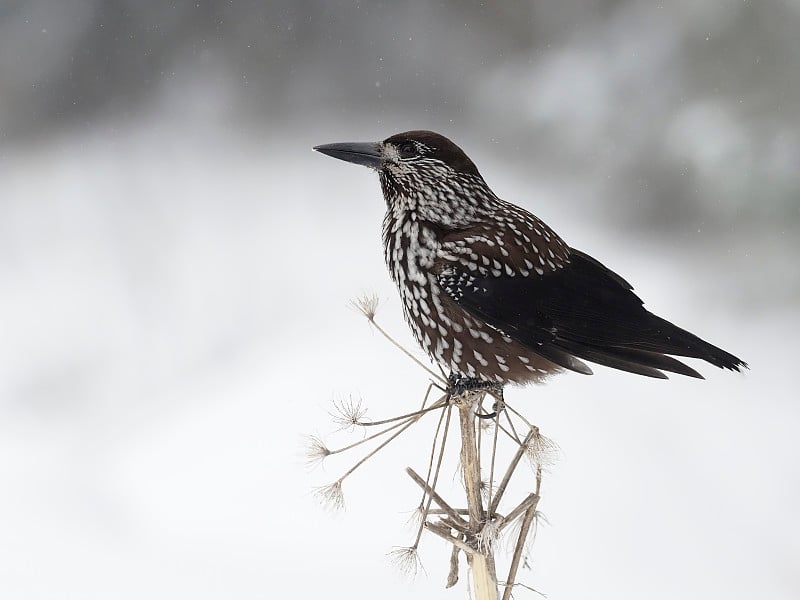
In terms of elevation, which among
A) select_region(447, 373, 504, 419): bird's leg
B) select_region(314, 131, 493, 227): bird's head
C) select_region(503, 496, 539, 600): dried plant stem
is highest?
select_region(314, 131, 493, 227): bird's head

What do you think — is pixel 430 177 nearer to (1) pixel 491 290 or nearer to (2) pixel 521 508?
(1) pixel 491 290

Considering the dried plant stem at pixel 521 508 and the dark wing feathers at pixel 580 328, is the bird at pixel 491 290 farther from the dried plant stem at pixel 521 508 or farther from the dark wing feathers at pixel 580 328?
the dried plant stem at pixel 521 508

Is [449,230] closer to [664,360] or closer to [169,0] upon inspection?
[664,360]

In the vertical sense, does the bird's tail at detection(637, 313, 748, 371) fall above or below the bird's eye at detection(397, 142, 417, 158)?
below

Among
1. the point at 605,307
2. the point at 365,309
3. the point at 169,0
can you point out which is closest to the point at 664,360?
the point at 605,307

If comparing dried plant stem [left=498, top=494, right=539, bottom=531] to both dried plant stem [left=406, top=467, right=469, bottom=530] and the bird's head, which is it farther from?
the bird's head

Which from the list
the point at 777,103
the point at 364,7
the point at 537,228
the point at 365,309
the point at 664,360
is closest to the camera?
the point at 664,360

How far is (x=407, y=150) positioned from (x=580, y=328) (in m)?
0.34

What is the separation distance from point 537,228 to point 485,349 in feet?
0.64

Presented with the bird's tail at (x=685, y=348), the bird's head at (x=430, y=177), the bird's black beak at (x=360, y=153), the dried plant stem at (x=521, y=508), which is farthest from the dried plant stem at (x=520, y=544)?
the bird's black beak at (x=360, y=153)

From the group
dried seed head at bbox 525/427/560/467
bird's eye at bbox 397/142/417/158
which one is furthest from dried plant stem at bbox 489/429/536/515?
bird's eye at bbox 397/142/417/158

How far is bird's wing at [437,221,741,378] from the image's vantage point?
1.26 meters

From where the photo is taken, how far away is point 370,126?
2.28 meters

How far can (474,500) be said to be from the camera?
4.37 feet
